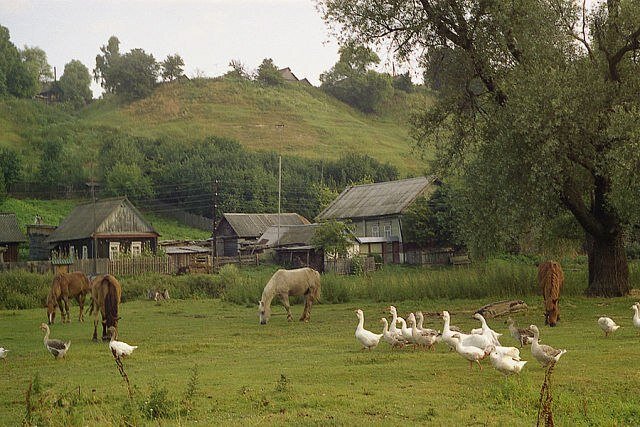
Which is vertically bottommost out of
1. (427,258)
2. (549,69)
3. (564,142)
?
(427,258)

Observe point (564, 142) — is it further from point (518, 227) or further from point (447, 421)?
point (447, 421)

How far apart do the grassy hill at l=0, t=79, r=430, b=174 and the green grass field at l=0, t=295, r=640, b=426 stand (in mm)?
72540

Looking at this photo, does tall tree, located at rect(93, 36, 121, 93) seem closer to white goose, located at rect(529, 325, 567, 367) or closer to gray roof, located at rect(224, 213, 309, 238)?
gray roof, located at rect(224, 213, 309, 238)

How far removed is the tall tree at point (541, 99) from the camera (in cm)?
2359

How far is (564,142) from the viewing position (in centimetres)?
2402

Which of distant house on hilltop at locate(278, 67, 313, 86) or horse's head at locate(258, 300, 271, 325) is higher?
distant house on hilltop at locate(278, 67, 313, 86)

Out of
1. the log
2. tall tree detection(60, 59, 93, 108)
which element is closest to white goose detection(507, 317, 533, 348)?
the log

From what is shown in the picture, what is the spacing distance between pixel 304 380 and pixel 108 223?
1902 inches

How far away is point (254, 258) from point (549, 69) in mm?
37454

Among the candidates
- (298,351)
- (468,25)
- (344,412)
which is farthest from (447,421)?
(468,25)

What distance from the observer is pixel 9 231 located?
5819 centimetres

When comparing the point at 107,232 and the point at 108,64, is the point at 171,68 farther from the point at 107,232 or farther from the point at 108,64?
the point at 107,232

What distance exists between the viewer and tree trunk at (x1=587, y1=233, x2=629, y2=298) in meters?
27.8

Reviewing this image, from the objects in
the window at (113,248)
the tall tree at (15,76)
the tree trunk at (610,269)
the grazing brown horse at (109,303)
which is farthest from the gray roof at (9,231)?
the tree trunk at (610,269)
